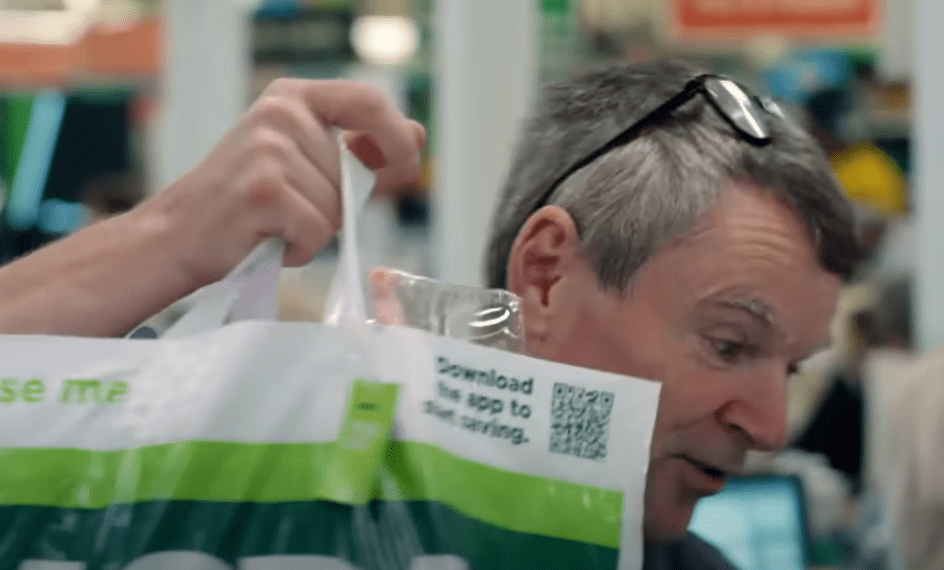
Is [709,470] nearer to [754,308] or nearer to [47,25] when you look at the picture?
[754,308]

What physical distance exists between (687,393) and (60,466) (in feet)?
1.72

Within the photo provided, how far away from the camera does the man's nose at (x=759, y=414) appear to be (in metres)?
1.04

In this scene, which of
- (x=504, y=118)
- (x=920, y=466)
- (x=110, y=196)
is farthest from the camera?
(x=110, y=196)

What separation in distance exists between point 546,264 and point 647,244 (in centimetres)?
10

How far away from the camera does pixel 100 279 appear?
934mm

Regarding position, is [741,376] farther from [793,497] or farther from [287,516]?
[793,497]

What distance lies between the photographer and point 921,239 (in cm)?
307

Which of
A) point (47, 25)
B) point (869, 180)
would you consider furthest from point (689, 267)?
point (47, 25)

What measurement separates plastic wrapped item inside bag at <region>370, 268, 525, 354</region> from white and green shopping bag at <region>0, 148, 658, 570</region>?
0.06m

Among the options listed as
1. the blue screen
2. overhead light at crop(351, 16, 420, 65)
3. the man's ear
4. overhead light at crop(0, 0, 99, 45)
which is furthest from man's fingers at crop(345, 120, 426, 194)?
overhead light at crop(351, 16, 420, 65)

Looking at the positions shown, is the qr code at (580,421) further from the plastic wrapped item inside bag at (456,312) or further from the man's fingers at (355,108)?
the man's fingers at (355,108)

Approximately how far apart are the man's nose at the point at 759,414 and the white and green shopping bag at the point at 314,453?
0.26 m

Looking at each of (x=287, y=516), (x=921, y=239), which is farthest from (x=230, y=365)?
(x=921, y=239)

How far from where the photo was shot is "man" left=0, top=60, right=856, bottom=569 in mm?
941
